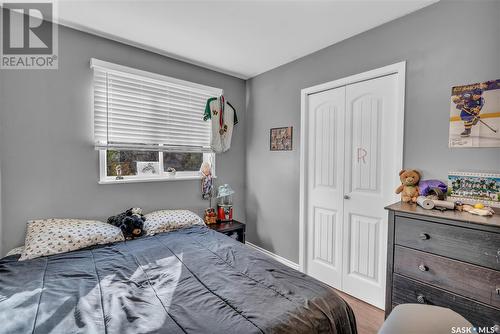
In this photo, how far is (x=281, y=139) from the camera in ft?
9.91

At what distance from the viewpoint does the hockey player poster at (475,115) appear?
1.56 metres

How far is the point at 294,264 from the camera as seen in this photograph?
2.90 meters

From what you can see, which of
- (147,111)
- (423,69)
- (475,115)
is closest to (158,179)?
(147,111)

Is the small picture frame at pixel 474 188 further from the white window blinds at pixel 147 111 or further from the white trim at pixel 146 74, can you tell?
the white trim at pixel 146 74

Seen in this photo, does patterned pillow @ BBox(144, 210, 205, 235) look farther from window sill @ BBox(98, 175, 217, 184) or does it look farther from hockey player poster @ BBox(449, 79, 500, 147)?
hockey player poster @ BBox(449, 79, 500, 147)

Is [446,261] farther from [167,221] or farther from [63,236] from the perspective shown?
[63,236]

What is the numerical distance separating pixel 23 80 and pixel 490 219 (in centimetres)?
351

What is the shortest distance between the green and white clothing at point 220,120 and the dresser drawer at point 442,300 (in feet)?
7.64

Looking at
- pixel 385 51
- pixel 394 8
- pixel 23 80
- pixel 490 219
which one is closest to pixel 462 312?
pixel 490 219

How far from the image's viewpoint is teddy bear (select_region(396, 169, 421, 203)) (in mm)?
1818

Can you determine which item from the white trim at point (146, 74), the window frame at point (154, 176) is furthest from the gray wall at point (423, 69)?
the window frame at point (154, 176)

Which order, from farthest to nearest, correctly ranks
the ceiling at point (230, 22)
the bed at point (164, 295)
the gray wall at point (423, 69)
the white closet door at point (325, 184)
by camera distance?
the white closet door at point (325, 184)
the ceiling at point (230, 22)
the gray wall at point (423, 69)
the bed at point (164, 295)

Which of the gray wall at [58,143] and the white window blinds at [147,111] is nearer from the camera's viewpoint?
the gray wall at [58,143]

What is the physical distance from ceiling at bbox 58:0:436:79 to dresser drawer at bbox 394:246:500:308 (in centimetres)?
186
